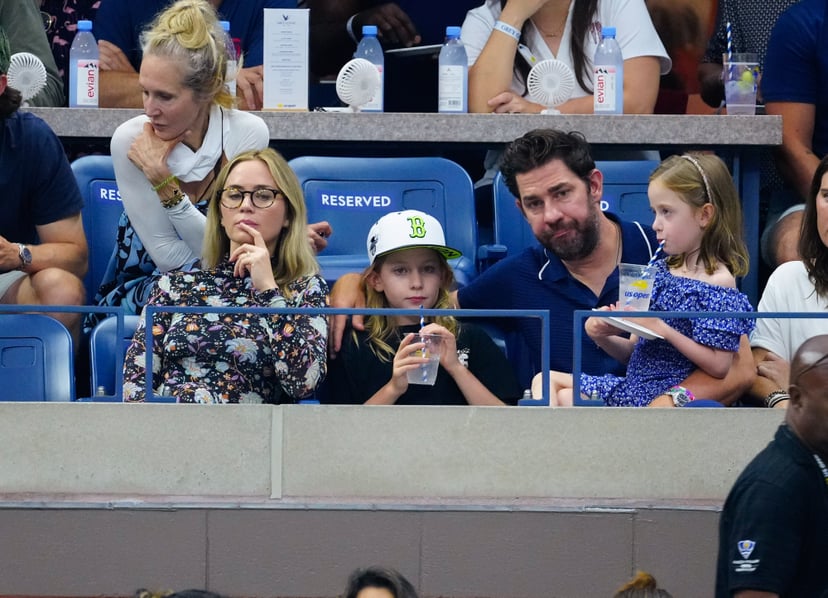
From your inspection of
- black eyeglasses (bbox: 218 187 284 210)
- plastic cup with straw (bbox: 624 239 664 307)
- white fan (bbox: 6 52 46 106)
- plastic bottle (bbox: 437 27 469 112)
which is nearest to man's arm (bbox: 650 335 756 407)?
plastic cup with straw (bbox: 624 239 664 307)

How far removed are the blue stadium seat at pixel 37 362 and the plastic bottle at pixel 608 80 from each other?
98.1 inches

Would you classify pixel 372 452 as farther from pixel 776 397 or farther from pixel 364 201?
pixel 364 201

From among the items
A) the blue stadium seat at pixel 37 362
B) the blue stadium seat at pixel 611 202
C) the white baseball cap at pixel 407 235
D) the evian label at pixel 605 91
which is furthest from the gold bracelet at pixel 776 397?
the blue stadium seat at pixel 37 362

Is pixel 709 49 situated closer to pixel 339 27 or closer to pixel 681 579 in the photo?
pixel 339 27

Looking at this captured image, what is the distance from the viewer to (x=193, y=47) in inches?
218

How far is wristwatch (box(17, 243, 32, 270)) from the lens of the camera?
517cm

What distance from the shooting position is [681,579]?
4.70 meters

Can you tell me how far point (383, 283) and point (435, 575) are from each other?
1.00 metres

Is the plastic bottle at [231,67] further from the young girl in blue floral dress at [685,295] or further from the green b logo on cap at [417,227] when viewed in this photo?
the young girl in blue floral dress at [685,295]

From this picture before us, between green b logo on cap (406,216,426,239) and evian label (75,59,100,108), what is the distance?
6.18ft

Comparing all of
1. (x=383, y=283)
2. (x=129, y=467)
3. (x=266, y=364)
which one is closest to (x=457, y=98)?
(x=383, y=283)

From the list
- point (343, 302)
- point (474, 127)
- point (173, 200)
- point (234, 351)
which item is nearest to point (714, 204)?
point (343, 302)

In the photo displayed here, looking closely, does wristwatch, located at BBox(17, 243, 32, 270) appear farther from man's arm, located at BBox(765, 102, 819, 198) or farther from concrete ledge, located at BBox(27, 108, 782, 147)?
man's arm, located at BBox(765, 102, 819, 198)

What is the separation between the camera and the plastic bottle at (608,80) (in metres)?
6.36
